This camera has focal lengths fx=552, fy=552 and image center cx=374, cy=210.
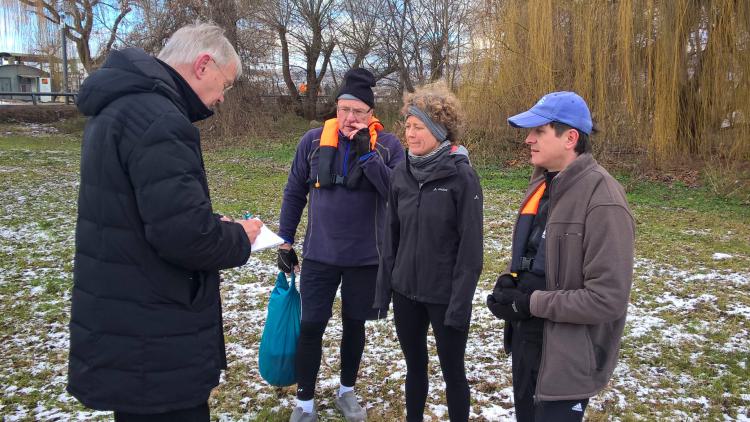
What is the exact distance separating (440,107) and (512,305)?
3.51ft

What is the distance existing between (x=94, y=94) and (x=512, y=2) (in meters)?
12.7

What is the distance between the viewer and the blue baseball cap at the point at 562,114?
2029mm

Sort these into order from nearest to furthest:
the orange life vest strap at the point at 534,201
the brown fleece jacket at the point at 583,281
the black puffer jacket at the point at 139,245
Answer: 1. the black puffer jacket at the point at 139,245
2. the brown fleece jacket at the point at 583,281
3. the orange life vest strap at the point at 534,201

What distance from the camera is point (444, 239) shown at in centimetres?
261

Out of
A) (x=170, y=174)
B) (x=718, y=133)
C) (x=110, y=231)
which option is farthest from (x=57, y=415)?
(x=718, y=133)

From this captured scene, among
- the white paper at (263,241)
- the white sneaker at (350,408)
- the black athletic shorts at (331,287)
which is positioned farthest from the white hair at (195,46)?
the white sneaker at (350,408)

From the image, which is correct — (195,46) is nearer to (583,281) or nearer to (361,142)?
(361,142)

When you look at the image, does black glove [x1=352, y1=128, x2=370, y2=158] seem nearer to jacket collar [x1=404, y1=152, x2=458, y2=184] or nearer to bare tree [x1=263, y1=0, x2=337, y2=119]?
jacket collar [x1=404, y1=152, x2=458, y2=184]

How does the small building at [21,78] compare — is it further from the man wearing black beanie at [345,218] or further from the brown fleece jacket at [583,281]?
the brown fleece jacket at [583,281]

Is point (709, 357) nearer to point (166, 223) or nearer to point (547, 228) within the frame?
point (547, 228)

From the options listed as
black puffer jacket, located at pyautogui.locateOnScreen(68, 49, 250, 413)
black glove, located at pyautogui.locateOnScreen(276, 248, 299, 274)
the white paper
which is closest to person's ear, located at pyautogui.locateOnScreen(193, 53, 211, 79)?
black puffer jacket, located at pyautogui.locateOnScreen(68, 49, 250, 413)

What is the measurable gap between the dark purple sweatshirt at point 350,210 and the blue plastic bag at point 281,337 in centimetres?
29

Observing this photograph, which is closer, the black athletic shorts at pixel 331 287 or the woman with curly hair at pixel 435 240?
the woman with curly hair at pixel 435 240

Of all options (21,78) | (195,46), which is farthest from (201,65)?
(21,78)
